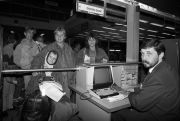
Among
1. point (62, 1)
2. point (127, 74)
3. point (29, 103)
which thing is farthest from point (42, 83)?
point (62, 1)

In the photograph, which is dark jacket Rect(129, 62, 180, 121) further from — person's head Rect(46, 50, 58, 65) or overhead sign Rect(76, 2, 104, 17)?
overhead sign Rect(76, 2, 104, 17)

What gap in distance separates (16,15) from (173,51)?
872 centimetres

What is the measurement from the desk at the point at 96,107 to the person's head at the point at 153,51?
60 cm

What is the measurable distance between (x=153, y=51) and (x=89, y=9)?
175 cm

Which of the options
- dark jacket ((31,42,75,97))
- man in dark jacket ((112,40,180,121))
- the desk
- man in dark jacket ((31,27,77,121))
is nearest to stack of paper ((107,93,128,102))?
the desk

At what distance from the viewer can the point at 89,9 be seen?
115 inches

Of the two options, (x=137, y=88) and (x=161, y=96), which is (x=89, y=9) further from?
(x=161, y=96)

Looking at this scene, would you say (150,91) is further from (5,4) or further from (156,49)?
(5,4)

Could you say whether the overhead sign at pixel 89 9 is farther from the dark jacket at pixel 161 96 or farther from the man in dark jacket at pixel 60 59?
the dark jacket at pixel 161 96

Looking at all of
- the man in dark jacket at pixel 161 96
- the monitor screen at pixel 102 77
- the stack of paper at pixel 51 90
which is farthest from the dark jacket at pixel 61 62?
the man in dark jacket at pixel 161 96

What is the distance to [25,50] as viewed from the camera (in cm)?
278

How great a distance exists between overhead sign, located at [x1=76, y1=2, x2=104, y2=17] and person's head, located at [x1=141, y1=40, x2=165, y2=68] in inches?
63.4

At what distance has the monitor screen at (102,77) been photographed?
211 centimetres

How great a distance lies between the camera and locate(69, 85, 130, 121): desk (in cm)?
166
